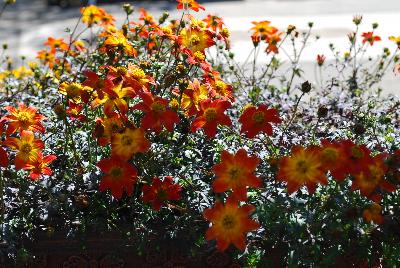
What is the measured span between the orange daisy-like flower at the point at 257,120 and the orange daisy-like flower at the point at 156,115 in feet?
0.71

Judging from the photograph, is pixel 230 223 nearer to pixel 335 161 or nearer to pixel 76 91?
pixel 335 161

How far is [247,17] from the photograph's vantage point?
27.5ft

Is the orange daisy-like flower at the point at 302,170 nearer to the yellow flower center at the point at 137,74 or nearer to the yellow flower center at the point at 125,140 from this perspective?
the yellow flower center at the point at 125,140

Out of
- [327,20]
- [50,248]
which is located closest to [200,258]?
[50,248]

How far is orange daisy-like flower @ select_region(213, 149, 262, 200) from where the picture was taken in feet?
6.70

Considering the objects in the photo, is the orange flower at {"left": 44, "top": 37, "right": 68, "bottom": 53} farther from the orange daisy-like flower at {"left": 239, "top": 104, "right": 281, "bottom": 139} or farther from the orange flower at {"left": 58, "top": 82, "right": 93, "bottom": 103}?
the orange daisy-like flower at {"left": 239, "top": 104, "right": 281, "bottom": 139}

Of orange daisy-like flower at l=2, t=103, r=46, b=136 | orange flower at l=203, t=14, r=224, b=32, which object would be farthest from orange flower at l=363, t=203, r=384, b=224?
orange flower at l=203, t=14, r=224, b=32

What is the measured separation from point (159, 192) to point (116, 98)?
31 cm

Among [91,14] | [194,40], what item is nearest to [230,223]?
[194,40]

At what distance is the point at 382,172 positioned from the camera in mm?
2037

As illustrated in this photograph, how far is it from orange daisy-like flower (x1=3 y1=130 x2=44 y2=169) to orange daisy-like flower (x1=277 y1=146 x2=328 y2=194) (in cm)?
75

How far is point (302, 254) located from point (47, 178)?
2.80 ft

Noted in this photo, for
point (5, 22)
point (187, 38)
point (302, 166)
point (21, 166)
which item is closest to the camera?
point (302, 166)

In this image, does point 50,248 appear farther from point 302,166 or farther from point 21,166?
point 302,166
